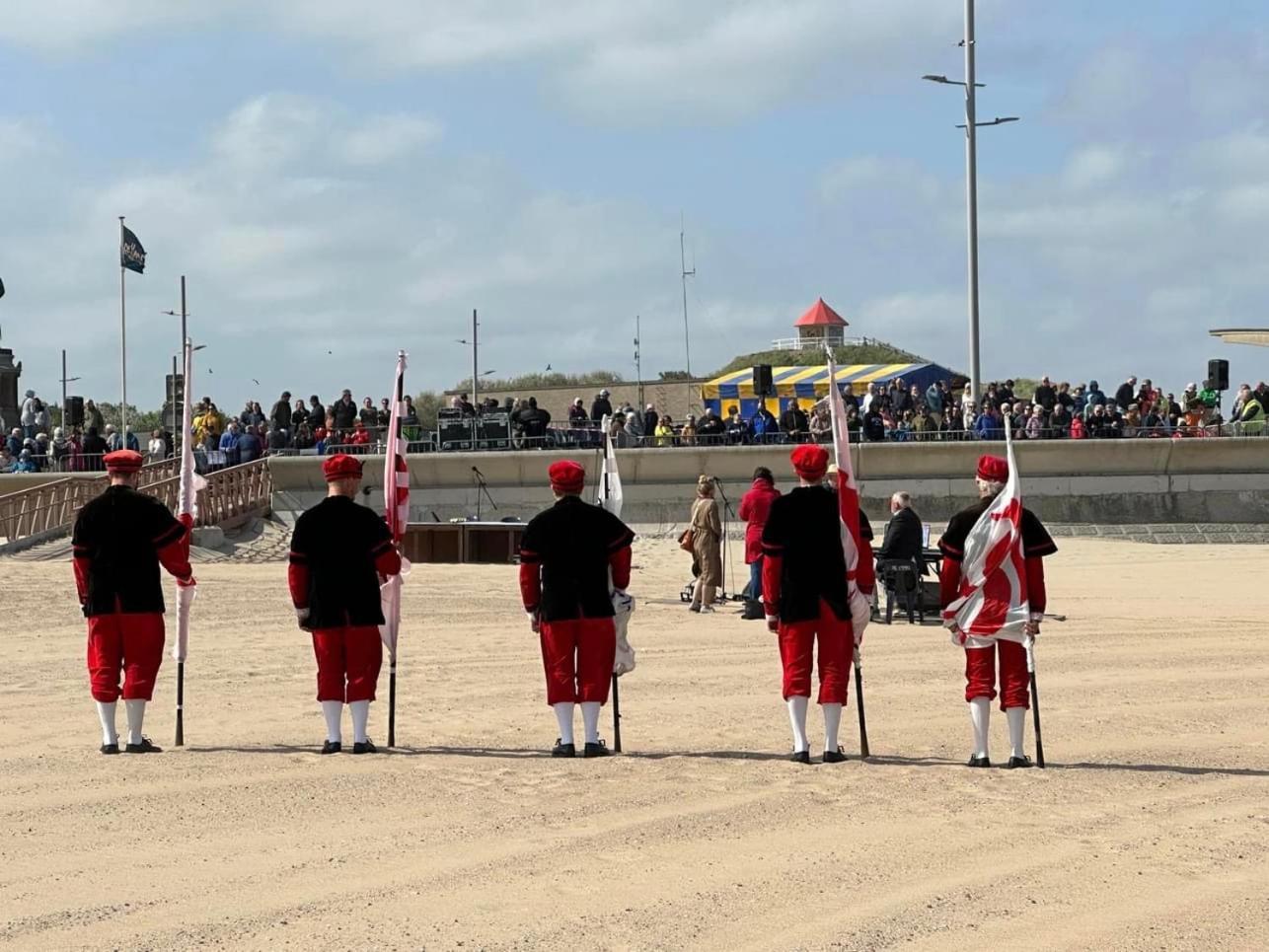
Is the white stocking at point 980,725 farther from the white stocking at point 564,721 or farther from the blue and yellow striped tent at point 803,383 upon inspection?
the blue and yellow striped tent at point 803,383

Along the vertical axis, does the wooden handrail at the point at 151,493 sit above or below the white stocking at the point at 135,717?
above

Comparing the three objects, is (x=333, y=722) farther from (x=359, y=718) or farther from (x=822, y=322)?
(x=822, y=322)

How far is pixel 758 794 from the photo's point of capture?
9562 mm

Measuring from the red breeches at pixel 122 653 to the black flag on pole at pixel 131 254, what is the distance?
34.2 meters

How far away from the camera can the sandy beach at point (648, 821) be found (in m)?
7.09

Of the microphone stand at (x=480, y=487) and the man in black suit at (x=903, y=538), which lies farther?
the microphone stand at (x=480, y=487)

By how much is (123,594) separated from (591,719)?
2.75 m

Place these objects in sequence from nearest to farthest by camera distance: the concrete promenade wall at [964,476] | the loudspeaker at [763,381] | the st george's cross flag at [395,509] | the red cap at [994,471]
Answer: the red cap at [994,471]
the st george's cross flag at [395,509]
the concrete promenade wall at [964,476]
the loudspeaker at [763,381]

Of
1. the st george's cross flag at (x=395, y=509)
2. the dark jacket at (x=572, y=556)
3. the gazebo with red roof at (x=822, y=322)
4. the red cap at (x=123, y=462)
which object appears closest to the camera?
the dark jacket at (x=572, y=556)

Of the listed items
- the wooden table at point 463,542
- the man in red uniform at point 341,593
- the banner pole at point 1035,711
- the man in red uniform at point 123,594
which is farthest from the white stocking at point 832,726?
the wooden table at point 463,542

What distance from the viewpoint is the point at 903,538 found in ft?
67.5

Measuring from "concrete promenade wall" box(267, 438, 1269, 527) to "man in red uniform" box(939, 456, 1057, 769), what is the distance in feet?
71.5

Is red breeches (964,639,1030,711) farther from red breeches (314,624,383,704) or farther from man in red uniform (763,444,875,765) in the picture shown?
red breeches (314,624,383,704)

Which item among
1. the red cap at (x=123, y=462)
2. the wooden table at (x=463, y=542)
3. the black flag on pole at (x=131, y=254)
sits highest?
the black flag on pole at (x=131, y=254)
